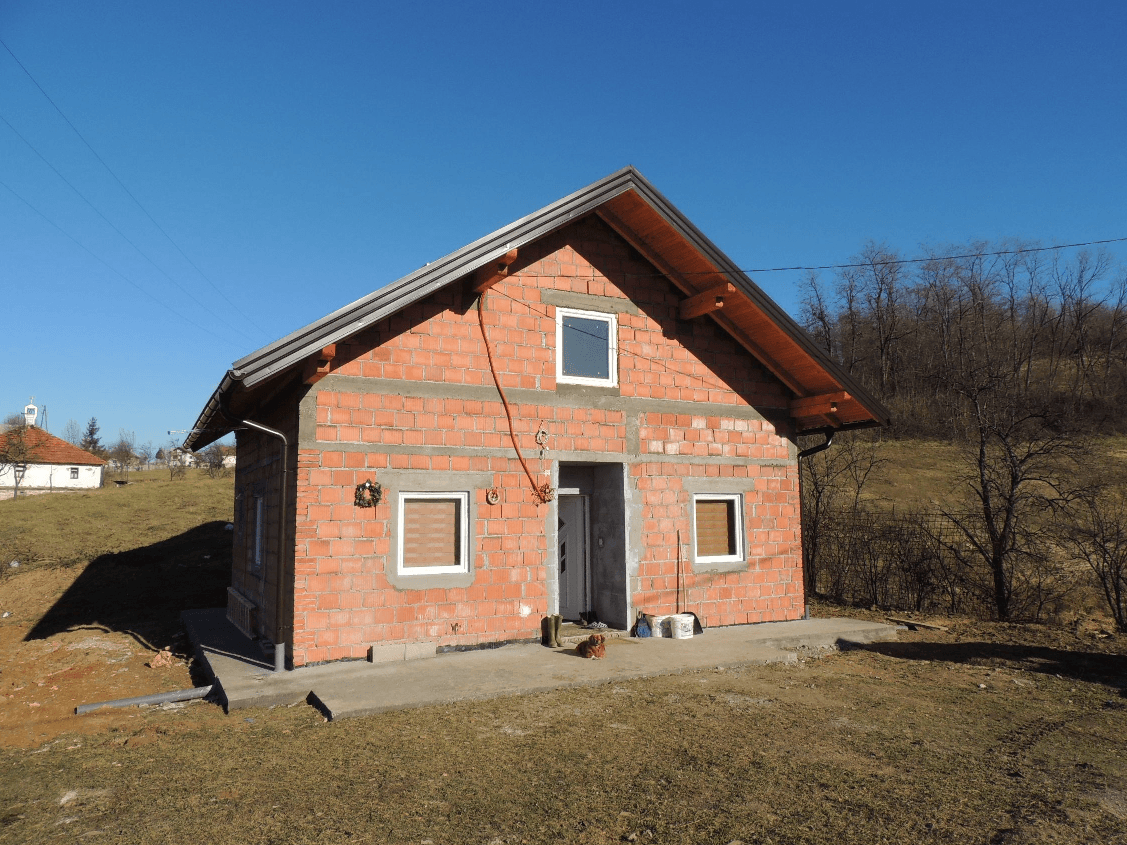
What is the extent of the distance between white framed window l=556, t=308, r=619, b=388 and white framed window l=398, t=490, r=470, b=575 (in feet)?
7.94

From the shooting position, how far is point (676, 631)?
393 inches

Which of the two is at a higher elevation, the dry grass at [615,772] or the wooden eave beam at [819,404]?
the wooden eave beam at [819,404]

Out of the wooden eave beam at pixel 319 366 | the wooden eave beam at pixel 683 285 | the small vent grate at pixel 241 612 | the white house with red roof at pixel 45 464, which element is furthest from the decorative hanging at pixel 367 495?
the white house with red roof at pixel 45 464

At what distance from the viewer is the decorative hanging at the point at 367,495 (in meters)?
8.45

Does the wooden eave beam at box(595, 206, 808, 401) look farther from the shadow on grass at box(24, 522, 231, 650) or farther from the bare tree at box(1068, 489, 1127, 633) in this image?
the shadow on grass at box(24, 522, 231, 650)

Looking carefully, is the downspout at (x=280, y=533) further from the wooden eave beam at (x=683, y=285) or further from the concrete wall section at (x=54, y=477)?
the concrete wall section at (x=54, y=477)

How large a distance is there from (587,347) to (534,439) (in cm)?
169

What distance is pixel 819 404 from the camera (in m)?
11.3

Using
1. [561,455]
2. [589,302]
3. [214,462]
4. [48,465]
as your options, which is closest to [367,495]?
[561,455]

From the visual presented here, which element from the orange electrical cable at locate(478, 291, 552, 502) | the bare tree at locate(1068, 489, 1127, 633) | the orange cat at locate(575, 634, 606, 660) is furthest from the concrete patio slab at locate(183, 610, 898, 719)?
the bare tree at locate(1068, 489, 1127, 633)

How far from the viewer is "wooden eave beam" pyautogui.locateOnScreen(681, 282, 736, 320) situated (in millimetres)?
10208

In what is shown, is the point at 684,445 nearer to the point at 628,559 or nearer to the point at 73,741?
the point at 628,559

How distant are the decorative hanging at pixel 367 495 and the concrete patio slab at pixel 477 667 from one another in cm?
186

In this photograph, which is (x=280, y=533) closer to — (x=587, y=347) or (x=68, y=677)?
(x=68, y=677)
